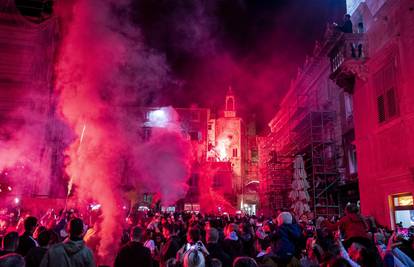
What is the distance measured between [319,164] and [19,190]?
21.0 m

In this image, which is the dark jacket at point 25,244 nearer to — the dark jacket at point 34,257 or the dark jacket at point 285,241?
the dark jacket at point 34,257

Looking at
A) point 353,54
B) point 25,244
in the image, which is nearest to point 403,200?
point 353,54

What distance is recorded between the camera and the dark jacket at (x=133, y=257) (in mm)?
5191

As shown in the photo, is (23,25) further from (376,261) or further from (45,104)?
(376,261)

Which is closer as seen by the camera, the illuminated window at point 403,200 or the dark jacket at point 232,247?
the dark jacket at point 232,247

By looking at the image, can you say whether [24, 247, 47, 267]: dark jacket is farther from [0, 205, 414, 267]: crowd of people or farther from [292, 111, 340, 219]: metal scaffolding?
[292, 111, 340, 219]: metal scaffolding

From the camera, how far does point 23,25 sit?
2061 centimetres

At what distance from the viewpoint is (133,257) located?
5223 millimetres

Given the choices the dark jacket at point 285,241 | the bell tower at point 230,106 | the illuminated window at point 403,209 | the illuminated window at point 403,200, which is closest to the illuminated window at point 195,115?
the bell tower at point 230,106

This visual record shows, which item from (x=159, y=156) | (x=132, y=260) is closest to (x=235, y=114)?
(x=159, y=156)

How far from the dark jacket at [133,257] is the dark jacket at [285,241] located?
234 cm

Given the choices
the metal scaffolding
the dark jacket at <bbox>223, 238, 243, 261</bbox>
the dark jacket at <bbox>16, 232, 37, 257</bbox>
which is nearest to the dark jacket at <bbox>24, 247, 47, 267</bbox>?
the dark jacket at <bbox>16, 232, 37, 257</bbox>

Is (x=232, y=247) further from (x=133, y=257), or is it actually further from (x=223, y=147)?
(x=223, y=147)

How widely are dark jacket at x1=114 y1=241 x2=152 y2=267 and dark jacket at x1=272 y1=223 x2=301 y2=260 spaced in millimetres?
2337
